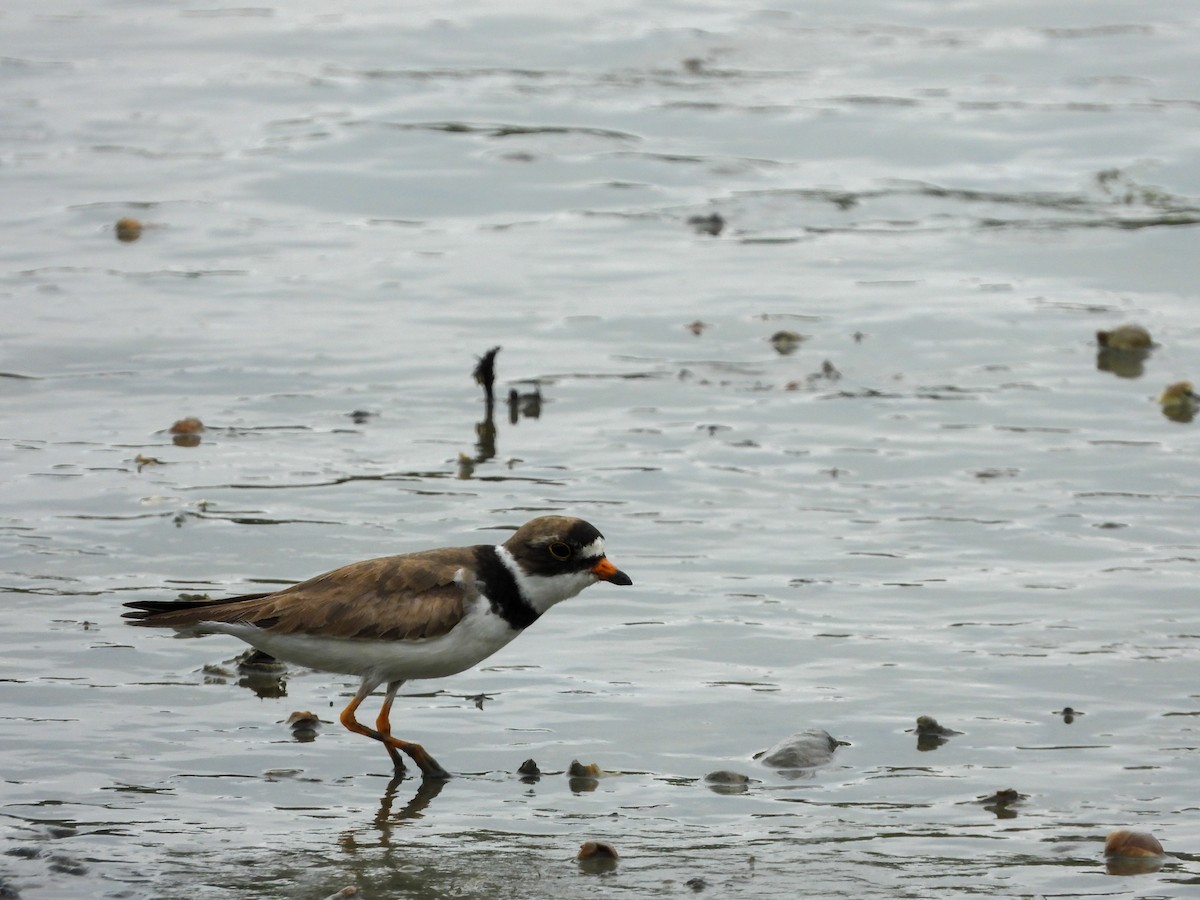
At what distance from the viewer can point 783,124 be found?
706 inches

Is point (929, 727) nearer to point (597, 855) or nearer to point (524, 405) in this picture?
point (597, 855)

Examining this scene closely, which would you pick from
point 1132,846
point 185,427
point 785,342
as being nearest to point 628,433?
point 785,342

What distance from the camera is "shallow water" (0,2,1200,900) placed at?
22.5 ft

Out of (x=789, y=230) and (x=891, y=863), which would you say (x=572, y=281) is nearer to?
(x=789, y=230)

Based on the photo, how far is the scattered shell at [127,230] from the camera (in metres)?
14.7

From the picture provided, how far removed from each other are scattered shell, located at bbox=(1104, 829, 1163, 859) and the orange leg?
103 inches

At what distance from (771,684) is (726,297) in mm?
5969

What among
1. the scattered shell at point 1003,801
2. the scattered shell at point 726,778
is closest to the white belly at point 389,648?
the scattered shell at point 726,778

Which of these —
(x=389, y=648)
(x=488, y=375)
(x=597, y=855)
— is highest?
(x=488, y=375)

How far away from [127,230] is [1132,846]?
10745mm

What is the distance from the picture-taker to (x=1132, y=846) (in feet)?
20.9

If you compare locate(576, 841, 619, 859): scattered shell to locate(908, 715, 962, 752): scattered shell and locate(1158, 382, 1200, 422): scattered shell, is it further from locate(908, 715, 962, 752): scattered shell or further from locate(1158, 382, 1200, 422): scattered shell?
locate(1158, 382, 1200, 422): scattered shell

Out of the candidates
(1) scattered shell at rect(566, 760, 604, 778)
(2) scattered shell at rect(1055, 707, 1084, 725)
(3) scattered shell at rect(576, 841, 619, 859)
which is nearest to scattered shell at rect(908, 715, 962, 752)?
(2) scattered shell at rect(1055, 707, 1084, 725)

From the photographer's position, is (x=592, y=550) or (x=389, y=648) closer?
(x=389, y=648)
